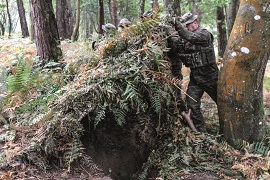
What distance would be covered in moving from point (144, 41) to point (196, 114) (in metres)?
1.85

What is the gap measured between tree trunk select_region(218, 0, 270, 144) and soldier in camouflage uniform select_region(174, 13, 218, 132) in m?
0.38

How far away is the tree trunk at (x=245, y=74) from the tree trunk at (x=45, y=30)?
174 inches

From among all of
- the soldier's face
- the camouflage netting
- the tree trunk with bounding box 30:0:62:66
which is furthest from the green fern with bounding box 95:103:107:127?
the tree trunk with bounding box 30:0:62:66

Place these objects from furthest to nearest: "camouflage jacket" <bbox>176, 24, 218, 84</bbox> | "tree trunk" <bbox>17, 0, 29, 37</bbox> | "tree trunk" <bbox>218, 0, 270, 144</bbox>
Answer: "tree trunk" <bbox>17, 0, 29, 37</bbox> < "camouflage jacket" <bbox>176, 24, 218, 84</bbox> < "tree trunk" <bbox>218, 0, 270, 144</bbox>

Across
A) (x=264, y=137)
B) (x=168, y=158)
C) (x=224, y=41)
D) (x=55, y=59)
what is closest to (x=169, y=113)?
(x=168, y=158)

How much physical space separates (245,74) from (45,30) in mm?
4990

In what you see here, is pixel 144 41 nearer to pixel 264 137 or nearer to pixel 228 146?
pixel 228 146

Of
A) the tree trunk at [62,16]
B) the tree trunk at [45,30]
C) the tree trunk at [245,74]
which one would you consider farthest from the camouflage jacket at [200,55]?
the tree trunk at [62,16]

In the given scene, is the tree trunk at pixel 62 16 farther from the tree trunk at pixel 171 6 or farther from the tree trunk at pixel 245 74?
the tree trunk at pixel 245 74

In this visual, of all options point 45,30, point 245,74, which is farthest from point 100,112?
point 45,30

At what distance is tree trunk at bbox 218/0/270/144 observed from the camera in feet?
14.1

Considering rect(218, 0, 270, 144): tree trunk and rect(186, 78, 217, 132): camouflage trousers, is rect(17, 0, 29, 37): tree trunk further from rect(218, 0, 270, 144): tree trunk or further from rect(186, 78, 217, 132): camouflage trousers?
rect(218, 0, 270, 144): tree trunk

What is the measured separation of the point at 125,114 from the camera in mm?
3840

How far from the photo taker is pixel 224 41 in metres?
11.6
